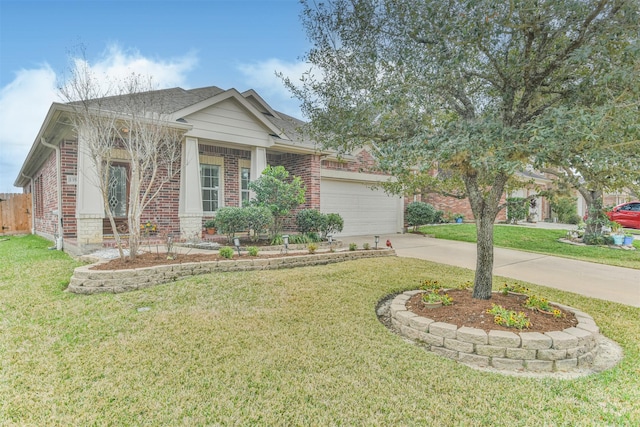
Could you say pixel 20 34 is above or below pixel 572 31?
above

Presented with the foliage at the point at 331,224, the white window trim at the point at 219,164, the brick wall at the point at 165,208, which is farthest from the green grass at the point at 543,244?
the brick wall at the point at 165,208

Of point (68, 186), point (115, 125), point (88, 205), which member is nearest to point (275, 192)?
point (115, 125)

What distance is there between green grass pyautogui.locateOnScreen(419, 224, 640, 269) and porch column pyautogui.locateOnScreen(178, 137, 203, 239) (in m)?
9.77

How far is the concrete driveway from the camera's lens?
6328 mm

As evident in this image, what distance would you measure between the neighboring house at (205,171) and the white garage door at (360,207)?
4 cm

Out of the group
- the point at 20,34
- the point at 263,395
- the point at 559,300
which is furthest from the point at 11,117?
the point at 559,300

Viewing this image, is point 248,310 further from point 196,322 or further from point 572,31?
point 572,31

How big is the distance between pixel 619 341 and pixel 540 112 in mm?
2999

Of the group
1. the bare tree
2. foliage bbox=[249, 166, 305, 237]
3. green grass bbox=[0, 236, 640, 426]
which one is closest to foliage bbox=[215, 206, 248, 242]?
foliage bbox=[249, 166, 305, 237]

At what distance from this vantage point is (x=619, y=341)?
13.1 ft

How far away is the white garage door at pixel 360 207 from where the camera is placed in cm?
1288

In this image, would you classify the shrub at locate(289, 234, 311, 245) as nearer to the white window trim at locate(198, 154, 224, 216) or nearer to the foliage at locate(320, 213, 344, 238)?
the foliage at locate(320, 213, 344, 238)

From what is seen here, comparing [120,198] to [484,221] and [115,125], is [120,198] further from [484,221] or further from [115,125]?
[484,221]

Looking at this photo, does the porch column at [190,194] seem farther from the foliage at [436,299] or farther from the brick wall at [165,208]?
the foliage at [436,299]
